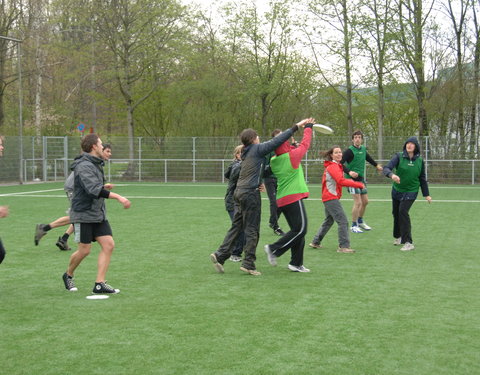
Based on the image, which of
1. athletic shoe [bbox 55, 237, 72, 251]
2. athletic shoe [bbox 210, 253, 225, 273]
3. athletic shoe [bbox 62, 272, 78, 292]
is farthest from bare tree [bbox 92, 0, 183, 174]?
athletic shoe [bbox 62, 272, 78, 292]

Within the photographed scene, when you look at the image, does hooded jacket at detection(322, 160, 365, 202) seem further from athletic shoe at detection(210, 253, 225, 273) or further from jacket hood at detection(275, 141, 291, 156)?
athletic shoe at detection(210, 253, 225, 273)

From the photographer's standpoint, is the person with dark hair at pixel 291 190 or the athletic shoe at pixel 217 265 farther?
the athletic shoe at pixel 217 265

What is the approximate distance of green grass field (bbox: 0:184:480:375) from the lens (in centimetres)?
461

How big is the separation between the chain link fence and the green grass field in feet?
62.8

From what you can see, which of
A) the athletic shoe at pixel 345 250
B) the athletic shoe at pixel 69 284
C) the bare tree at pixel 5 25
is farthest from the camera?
the bare tree at pixel 5 25

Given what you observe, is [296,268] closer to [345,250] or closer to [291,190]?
[291,190]

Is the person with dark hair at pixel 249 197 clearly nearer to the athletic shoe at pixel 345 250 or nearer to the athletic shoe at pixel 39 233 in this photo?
the athletic shoe at pixel 345 250

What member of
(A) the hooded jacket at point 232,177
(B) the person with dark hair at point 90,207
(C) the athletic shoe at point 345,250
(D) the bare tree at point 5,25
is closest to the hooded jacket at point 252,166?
(A) the hooded jacket at point 232,177

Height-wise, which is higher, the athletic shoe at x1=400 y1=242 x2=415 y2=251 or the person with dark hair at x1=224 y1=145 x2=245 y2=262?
the person with dark hair at x1=224 y1=145 x2=245 y2=262

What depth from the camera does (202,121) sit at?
34.5m

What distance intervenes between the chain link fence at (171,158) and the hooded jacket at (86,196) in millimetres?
23865

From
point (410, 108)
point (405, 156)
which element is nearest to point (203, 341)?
point (405, 156)

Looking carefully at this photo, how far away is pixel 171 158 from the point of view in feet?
107

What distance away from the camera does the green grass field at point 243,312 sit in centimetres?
461
